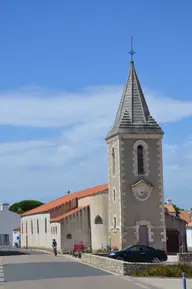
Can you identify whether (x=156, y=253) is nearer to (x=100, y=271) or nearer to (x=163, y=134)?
(x=100, y=271)

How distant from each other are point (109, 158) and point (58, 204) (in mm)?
13820

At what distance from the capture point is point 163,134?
193 ft

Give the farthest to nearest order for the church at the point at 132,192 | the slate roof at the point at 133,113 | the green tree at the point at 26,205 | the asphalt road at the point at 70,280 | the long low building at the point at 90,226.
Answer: the green tree at the point at 26,205 → the long low building at the point at 90,226 → the slate roof at the point at 133,113 → the church at the point at 132,192 → the asphalt road at the point at 70,280

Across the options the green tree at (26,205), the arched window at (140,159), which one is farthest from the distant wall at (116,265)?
the green tree at (26,205)

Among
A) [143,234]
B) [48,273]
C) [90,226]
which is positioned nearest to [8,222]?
[90,226]

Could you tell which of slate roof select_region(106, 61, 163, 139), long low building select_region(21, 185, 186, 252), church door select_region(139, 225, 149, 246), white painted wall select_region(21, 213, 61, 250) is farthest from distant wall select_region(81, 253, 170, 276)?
white painted wall select_region(21, 213, 61, 250)

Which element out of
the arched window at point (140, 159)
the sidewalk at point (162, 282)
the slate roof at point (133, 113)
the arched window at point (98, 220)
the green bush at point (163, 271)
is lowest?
the sidewalk at point (162, 282)

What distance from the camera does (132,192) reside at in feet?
188

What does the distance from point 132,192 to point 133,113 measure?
25.0ft

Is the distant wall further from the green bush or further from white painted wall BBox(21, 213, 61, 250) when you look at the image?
white painted wall BBox(21, 213, 61, 250)

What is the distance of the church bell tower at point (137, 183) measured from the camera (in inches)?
2243

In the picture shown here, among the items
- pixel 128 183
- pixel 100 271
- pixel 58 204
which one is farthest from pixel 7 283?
pixel 58 204

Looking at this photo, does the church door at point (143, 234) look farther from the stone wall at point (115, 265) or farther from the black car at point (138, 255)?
the stone wall at point (115, 265)

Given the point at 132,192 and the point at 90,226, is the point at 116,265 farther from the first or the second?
the point at 90,226
